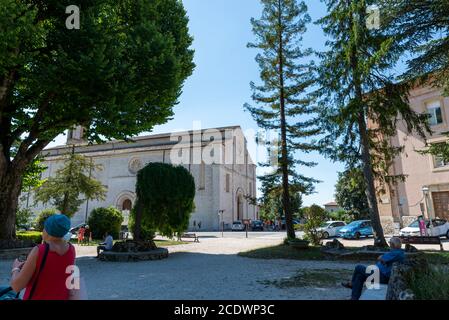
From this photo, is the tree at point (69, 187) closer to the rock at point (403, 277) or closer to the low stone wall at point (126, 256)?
the low stone wall at point (126, 256)

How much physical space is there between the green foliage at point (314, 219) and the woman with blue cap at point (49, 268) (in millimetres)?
15217

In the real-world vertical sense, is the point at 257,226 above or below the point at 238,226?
below

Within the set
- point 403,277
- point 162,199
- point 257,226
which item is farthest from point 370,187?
point 257,226

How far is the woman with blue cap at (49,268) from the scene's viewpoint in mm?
2789

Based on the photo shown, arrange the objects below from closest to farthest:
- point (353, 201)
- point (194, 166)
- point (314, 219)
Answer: point (314, 219) → point (353, 201) → point (194, 166)

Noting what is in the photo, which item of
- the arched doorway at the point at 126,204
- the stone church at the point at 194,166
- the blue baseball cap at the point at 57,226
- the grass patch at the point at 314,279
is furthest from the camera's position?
the arched doorway at the point at 126,204

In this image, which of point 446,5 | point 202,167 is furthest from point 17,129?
point 202,167

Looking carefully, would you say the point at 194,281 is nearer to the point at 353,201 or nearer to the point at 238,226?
the point at 353,201

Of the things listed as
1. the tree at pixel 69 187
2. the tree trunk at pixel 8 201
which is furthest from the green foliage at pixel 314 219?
the tree at pixel 69 187

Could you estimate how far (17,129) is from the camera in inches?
579

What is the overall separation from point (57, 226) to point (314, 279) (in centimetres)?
746

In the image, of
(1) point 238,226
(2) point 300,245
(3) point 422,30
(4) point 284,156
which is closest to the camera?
(3) point 422,30

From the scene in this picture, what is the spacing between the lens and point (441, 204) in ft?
82.8

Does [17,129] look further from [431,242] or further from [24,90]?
[431,242]
